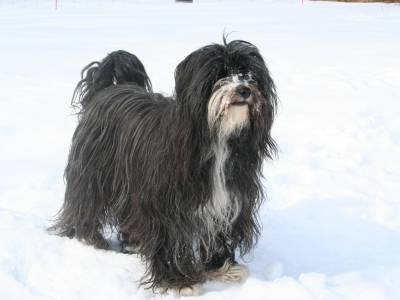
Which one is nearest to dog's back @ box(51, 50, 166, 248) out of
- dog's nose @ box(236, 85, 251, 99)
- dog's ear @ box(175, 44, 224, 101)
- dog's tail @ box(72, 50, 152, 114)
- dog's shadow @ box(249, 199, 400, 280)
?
dog's tail @ box(72, 50, 152, 114)

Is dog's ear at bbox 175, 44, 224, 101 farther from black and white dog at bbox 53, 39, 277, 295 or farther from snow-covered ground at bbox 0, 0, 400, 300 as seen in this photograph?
snow-covered ground at bbox 0, 0, 400, 300

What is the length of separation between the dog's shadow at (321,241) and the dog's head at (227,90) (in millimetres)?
1151

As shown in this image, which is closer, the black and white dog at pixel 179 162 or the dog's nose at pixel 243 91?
the dog's nose at pixel 243 91

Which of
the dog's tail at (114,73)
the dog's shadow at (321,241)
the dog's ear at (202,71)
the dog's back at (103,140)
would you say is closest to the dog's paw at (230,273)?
the dog's shadow at (321,241)

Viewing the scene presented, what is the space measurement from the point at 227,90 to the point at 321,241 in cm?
188

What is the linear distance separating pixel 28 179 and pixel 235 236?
8.20 feet

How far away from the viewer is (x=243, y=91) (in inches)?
124

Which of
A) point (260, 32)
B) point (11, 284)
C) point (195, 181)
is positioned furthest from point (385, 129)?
point (260, 32)

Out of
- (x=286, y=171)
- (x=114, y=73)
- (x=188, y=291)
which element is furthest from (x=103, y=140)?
(x=286, y=171)

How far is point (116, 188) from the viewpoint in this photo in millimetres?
4059

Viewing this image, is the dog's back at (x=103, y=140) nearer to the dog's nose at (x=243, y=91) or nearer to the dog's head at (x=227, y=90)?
the dog's head at (x=227, y=90)

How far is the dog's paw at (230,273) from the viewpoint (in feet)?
12.9

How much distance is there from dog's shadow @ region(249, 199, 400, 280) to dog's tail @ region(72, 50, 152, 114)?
4.40ft

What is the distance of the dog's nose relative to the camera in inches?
124
